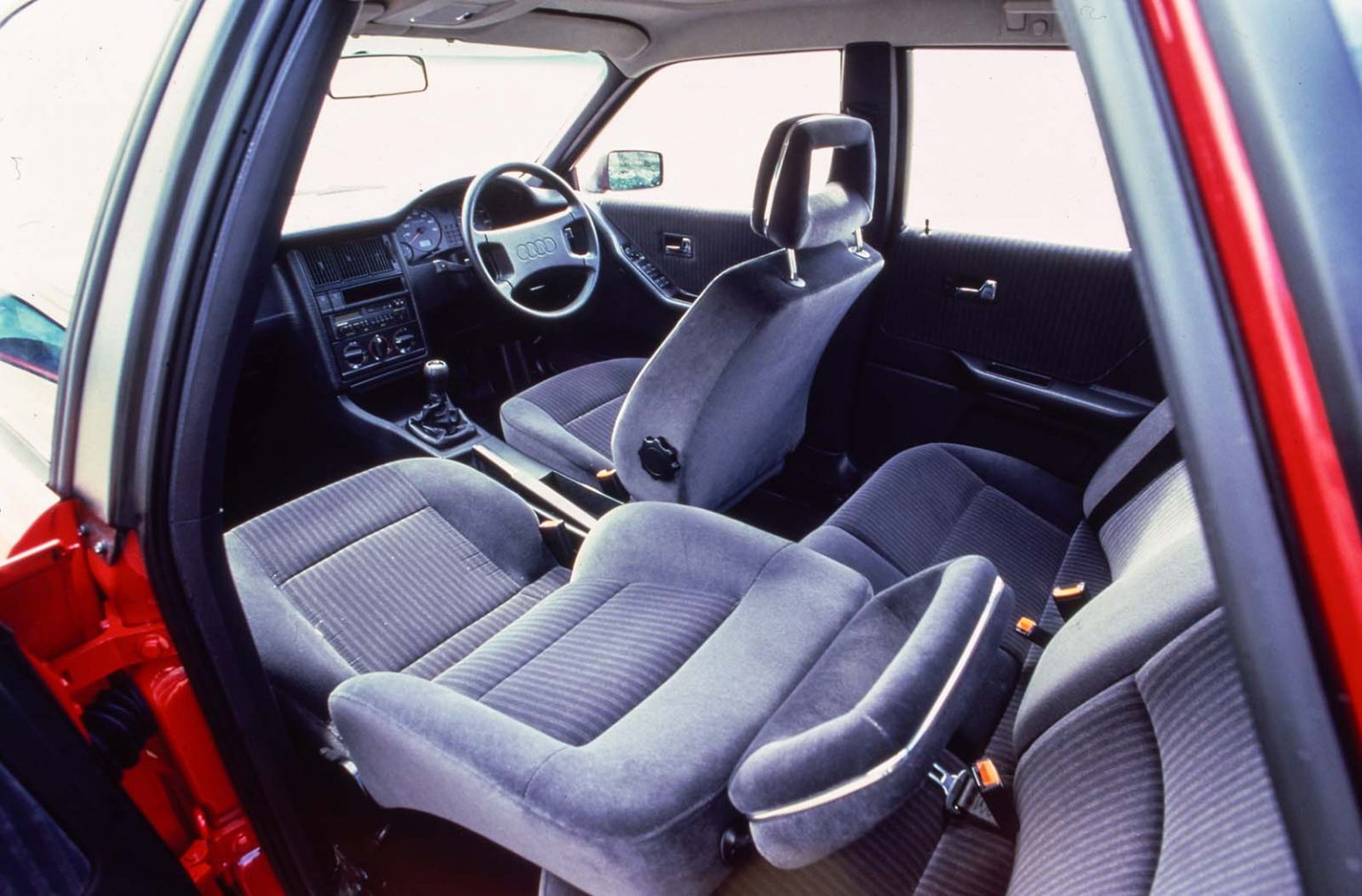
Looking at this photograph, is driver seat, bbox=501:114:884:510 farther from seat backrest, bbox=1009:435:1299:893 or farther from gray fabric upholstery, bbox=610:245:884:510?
seat backrest, bbox=1009:435:1299:893

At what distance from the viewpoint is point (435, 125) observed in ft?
28.8

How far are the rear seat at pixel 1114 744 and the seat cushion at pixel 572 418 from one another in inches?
33.5

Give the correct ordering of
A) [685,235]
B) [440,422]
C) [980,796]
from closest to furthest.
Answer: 1. [980,796]
2. [440,422]
3. [685,235]

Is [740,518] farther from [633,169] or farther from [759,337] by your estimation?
[633,169]

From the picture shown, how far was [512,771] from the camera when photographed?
41.0 inches

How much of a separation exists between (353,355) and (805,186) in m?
1.74

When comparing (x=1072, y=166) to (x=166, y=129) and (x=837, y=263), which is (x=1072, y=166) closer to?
(x=837, y=263)

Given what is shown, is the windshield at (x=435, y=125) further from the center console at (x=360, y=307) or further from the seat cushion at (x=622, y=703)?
the seat cushion at (x=622, y=703)

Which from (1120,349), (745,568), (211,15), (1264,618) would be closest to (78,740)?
(211,15)

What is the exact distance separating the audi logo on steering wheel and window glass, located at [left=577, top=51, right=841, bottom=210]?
53cm

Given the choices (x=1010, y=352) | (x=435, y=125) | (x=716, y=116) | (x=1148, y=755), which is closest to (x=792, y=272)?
(x=1010, y=352)

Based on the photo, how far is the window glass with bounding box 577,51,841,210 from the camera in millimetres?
2811

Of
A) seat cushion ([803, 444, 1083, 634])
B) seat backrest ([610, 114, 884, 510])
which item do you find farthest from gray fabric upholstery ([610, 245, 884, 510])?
seat cushion ([803, 444, 1083, 634])

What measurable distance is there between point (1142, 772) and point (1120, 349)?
1.73 m
